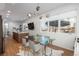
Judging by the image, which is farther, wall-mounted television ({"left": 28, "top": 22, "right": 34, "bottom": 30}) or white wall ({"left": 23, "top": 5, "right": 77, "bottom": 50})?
wall-mounted television ({"left": 28, "top": 22, "right": 34, "bottom": 30})

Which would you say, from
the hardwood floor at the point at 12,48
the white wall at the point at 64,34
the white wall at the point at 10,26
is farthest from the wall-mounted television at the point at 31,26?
A: the hardwood floor at the point at 12,48

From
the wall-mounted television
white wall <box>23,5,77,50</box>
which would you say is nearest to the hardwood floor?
white wall <box>23,5,77,50</box>

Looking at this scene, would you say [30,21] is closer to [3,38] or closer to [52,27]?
[52,27]

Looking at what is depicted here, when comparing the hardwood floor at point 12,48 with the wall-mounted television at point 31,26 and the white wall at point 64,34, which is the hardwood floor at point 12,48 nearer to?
the white wall at point 64,34

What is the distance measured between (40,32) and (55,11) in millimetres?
450

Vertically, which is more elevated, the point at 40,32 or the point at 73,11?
the point at 73,11

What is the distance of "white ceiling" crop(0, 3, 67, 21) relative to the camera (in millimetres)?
1927

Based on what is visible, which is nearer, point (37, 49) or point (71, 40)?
point (71, 40)

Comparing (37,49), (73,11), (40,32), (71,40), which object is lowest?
(37,49)

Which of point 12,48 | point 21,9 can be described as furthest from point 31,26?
Answer: point 12,48

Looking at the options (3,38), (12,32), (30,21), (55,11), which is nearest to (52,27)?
(55,11)

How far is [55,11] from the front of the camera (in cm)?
192

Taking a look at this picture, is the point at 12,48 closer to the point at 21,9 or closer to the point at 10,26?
the point at 10,26

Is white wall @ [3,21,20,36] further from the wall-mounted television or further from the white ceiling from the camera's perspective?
the wall-mounted television
